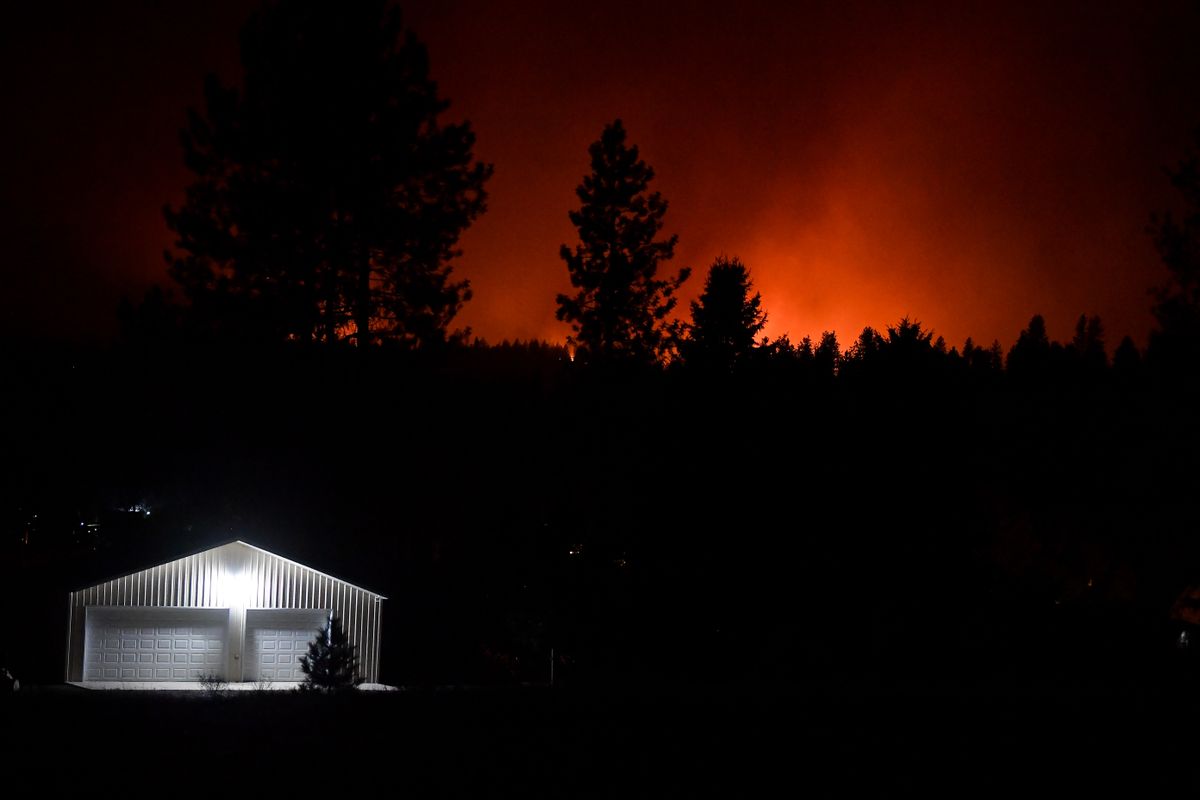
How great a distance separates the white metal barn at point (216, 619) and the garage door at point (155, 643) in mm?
22

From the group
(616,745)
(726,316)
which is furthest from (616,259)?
(616,745)

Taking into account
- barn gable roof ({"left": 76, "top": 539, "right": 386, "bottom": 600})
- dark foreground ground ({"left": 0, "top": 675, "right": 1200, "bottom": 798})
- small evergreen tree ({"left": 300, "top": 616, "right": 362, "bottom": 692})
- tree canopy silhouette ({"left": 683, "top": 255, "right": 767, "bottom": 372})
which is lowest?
small evergreen tree ({"left": 300, "top": 616, "right": 362, "bottom": 692})

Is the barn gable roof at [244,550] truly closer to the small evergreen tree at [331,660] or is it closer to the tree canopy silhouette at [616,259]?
the small evergreen tree at [331,660]

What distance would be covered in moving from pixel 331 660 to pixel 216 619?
4.00 metres

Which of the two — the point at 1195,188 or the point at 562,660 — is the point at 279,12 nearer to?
the point at 562,660

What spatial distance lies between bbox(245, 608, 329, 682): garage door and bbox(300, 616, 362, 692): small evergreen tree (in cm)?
42

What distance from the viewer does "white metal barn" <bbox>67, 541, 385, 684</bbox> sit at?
983 inches

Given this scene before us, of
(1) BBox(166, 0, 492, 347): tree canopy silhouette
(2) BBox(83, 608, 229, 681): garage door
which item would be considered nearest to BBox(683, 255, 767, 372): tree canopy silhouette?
(1) BBox(166, 0, 492, 347): tree canopy silhouette

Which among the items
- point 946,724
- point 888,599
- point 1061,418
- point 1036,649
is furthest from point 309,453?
point 946,724

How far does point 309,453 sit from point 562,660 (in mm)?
15429

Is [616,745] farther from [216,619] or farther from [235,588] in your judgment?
[216,619]

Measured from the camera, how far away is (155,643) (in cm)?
2522

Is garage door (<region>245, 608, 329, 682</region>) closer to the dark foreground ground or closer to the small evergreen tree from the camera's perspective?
the small evergreen tree

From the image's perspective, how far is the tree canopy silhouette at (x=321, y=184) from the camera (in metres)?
30.0
